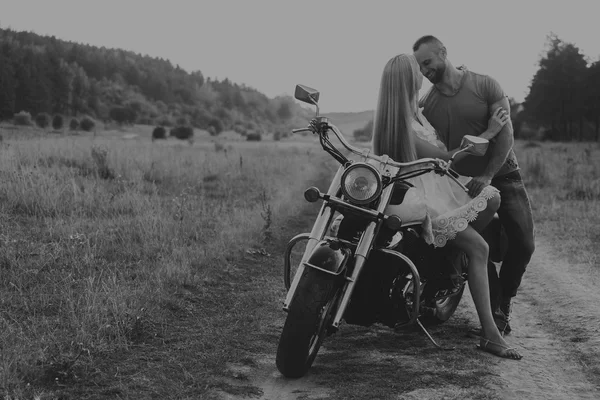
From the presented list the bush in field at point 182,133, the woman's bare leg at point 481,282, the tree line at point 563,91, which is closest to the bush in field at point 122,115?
the bush in field at point 182,133

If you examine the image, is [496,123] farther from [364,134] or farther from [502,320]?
[364,134]

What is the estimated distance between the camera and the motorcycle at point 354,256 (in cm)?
355

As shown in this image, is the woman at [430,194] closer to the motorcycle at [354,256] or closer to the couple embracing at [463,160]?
the couple embracing at [463,160]

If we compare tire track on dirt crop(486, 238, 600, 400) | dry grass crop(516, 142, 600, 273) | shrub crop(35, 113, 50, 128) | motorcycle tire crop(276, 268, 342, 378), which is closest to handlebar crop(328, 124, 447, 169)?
motorcycle tire crop(276, 268, 342, 378)

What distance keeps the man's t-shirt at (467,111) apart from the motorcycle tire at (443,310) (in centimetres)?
98

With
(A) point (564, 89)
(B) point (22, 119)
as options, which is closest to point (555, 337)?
(B) point (22, 119)

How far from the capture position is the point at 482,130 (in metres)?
4.80

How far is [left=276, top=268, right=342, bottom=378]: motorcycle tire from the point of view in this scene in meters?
3.50

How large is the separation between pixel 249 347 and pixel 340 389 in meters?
0.97

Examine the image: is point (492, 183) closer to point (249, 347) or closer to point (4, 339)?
point (249, 347)

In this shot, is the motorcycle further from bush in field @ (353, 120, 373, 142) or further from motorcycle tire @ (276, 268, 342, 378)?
bush in field @ (353, 120, 373, 142)

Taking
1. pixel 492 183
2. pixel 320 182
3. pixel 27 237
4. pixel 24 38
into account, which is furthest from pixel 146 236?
pixel 24 38

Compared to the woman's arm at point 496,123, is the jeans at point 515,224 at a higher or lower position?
lower

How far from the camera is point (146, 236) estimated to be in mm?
7109
